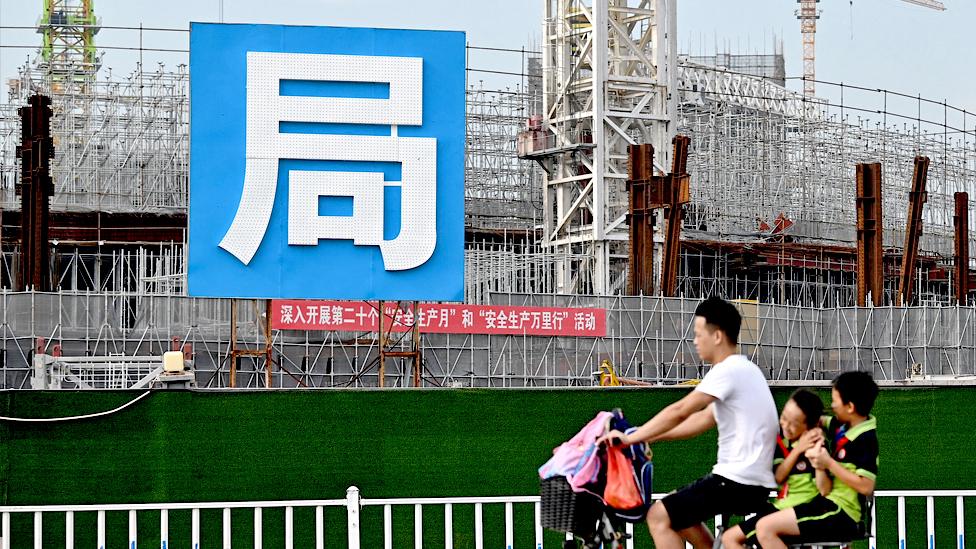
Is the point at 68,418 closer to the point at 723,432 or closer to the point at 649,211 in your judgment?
the point at 723,432

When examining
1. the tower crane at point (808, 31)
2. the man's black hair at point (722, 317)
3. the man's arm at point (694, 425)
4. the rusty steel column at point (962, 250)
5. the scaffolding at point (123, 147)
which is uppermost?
the tower crane at point (808, 31)

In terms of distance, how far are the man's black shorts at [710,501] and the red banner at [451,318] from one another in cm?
2397

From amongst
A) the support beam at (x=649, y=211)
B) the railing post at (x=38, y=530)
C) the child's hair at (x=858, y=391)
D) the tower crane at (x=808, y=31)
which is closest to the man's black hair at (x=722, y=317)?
the child's hair at (x=858, y=391)

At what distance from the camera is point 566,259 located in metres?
42.3

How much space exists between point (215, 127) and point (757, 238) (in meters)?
39.1

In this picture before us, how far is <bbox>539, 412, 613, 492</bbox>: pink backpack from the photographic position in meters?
6.42

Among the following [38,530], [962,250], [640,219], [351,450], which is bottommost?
[38,530]

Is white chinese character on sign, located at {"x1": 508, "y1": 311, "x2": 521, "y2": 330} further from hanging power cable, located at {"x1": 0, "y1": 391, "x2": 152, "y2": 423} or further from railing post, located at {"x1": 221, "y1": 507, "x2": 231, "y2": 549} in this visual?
railing post, located at {"x1": 221, "y1": 507, "x2": 231, "y2": 549}

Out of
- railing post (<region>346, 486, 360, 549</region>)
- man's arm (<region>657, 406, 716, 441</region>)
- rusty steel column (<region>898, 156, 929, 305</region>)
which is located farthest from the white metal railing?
rusty steel column (<region>898, 156, 929, 305</region>)

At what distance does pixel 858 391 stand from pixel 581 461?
1232 mm

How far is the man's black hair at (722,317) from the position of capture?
652cm

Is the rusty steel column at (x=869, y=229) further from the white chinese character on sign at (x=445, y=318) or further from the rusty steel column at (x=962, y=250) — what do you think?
the white chinese character on sign at (x=445, y=318)

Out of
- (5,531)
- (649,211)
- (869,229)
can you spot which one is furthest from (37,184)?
(5,531)

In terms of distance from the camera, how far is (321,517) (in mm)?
9305
